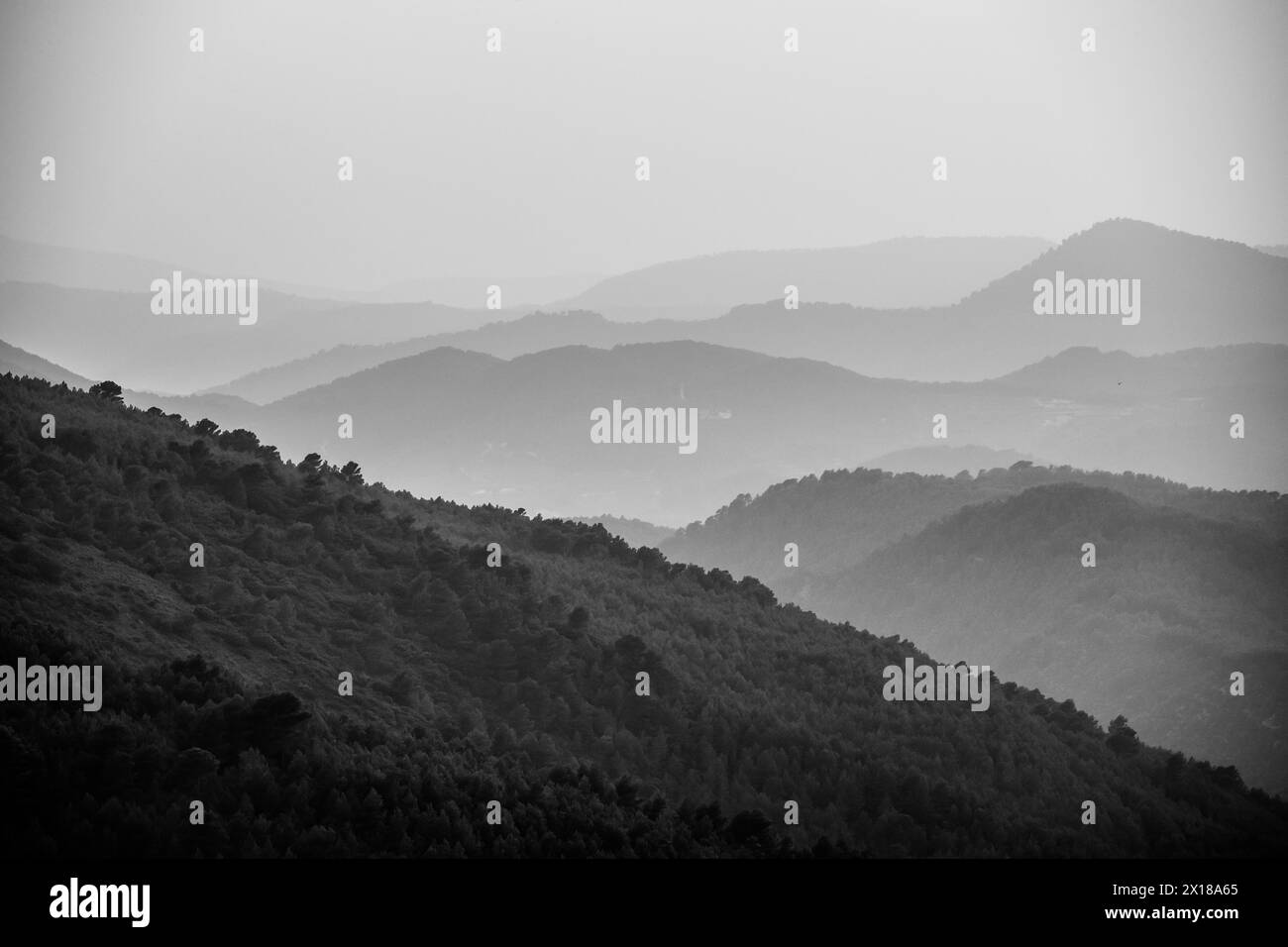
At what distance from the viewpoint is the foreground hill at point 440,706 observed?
23.3m

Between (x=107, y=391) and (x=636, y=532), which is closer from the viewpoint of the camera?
(x=107, y=391)

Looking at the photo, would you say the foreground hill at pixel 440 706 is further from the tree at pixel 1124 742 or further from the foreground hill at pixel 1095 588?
the foreground hill at pixel 1095 588

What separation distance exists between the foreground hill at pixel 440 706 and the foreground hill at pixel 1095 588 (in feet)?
80.3

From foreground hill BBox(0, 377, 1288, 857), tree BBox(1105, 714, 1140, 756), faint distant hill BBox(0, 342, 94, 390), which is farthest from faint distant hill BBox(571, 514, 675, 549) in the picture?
tree BBox(1105, 714, 1140, 756)

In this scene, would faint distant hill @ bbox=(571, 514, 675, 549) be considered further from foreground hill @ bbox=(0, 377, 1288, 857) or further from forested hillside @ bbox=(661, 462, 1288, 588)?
foreground hill @ bbox=(0, 377, 1288, 857)

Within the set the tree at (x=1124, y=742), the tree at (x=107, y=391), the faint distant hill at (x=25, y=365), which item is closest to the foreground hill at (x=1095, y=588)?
the tree at (x=1124, y=742)

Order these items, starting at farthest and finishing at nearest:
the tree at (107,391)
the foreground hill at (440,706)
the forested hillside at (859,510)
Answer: the forested hillside at (859,510), the tree at (107,391), the foreground hill at (440,706)

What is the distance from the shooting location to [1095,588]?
84.4 metres

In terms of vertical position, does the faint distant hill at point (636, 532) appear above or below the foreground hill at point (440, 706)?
above

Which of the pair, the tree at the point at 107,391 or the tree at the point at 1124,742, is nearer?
the tree at the point at 107,391

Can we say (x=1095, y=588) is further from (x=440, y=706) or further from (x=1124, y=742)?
(x=440, y=706)

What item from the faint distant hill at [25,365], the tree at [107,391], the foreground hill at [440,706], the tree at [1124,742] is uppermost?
the faint distant hill at [25,365]

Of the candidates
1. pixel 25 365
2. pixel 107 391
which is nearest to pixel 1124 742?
pixel 107 391

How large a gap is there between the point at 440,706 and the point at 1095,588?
2370 inches
